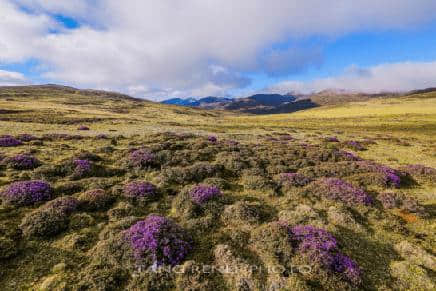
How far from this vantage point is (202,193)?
1377 centimetres

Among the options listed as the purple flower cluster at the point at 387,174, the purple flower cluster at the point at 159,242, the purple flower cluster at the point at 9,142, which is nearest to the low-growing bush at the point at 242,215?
the purple flower cluster at the point at 159,242

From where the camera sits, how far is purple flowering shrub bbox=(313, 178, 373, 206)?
47.0 ft

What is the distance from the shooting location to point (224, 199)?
45.5 ft

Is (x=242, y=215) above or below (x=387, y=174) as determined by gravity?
above

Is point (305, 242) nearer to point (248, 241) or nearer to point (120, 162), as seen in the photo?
point (248, 241)

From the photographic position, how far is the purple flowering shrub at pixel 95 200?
1252 centimetres

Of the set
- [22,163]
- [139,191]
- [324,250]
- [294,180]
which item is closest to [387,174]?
[294,180]

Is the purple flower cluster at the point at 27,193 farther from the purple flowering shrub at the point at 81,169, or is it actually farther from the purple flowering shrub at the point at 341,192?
the purple flowering shrub at the point at 341,192

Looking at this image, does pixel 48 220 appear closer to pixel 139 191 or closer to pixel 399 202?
pixel 139 191

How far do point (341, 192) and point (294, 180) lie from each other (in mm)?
3247

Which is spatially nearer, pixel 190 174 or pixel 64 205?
pixel 64 205

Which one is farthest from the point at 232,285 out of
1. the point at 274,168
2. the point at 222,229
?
the point at 274,168

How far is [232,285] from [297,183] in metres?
10.8

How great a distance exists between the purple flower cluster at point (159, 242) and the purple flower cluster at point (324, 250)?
4.63 metres
